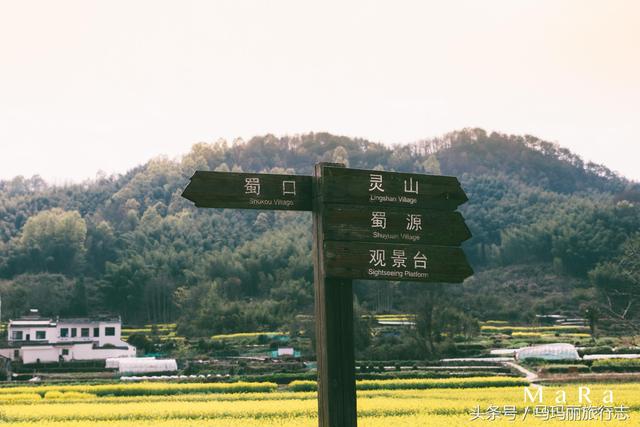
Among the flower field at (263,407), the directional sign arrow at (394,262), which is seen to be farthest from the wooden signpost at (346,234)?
the flower field at (263,407)

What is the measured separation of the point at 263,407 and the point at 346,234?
503 inches

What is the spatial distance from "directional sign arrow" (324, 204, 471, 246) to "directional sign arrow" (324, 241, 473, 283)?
6 cm

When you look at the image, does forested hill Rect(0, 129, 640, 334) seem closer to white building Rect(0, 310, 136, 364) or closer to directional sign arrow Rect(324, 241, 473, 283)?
white building Rect(0, 310, 136, 364)

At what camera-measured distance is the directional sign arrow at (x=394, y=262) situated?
20.7 feet

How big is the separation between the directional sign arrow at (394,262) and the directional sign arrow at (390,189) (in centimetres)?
31

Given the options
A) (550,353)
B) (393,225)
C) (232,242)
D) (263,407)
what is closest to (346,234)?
(393,225)

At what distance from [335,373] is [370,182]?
4.32 ft

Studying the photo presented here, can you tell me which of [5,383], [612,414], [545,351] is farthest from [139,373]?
[612,414]

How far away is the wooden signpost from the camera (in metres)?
6.34

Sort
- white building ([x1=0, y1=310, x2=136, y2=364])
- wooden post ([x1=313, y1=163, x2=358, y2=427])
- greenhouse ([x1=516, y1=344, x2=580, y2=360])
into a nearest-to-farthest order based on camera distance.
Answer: wooden post ([x1=313, y1=163, x2=358, y2=427])
greenhouse ([x1=516, y1=344, x2=580, y2=360])
white building ([x1=0, y1=310, x2=136, y2=364])

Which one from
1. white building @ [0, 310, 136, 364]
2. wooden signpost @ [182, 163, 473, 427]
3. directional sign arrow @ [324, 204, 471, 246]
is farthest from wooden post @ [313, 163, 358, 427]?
white building @ [0, 310, 136, 364]

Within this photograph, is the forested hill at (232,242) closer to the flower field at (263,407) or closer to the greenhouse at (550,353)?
the greenhouse at (550,353)

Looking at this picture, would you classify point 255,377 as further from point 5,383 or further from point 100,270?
point 100,270

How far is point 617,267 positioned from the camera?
2235 inches
